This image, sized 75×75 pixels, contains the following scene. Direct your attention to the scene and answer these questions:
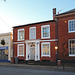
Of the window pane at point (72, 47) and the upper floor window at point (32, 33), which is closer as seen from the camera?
the window pane at point (72, 47)

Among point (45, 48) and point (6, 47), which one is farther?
point (6, 47)

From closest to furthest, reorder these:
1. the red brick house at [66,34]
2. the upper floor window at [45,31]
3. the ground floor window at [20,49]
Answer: the red brick house at [66,34] → the upper floor window at [45,31] → the ground floor window at [20,49]

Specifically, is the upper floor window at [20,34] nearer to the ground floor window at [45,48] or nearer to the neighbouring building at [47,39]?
the neighbouring building at [47,39]

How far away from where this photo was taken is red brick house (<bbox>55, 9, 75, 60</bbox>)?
65.0 ft

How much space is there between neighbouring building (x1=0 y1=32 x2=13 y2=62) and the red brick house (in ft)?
37.8

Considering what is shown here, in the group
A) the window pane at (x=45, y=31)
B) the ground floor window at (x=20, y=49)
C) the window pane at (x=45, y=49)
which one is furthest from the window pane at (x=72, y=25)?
the ground floor window at (x=20, y=49)

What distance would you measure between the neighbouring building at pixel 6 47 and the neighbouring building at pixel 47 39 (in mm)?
2357

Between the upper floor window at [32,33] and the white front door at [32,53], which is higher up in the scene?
the upper floor window at [32,33]

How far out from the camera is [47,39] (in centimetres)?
2223

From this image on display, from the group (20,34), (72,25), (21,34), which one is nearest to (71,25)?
(72,25)

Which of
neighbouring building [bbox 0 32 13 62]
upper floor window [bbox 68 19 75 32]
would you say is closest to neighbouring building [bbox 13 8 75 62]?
upper floor window [bbox 68 19 75 32]

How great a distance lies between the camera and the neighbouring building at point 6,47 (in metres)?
28.3

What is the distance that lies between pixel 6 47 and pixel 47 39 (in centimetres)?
1066

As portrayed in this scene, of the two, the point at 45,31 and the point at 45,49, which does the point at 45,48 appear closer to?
the point at 45,49
